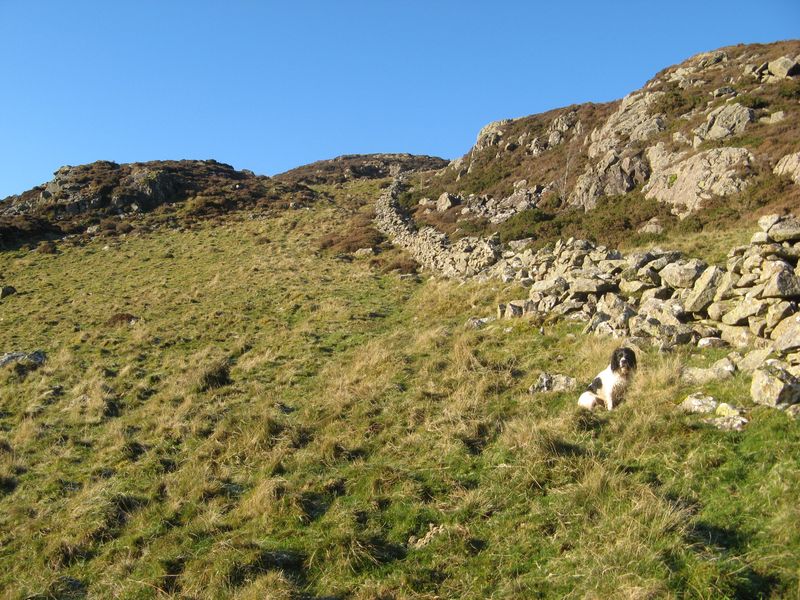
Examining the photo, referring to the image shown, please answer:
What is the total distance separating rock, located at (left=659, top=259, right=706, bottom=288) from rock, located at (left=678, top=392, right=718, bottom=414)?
15.0 feet

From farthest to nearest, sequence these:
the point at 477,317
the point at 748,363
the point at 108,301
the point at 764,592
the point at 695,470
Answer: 1. the point at 108,301
2. the point at 477,317
3. the point at 748,363
4. the point at 695,470
5. the point at 764,592

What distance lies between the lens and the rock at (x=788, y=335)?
776cm

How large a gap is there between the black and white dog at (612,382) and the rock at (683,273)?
3.71m

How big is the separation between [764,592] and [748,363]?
467 centimetres

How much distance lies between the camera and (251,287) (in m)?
25.1

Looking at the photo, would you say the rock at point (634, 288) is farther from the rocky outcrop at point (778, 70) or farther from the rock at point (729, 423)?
the rocky outcrop at point (778, 70)

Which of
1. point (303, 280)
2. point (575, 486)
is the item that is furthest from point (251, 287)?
point (575, 486)

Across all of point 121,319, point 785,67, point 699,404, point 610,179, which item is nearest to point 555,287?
point 699,404

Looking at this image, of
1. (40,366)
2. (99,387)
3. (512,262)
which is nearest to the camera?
(99,387)

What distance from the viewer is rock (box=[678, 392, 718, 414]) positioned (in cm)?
743

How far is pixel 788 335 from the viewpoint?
26.2 feet

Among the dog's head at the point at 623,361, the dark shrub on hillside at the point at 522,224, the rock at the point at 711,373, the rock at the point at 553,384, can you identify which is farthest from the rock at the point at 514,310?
the dark shrub on hillside at the point at 522,224

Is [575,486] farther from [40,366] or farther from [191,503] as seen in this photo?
[40,366]

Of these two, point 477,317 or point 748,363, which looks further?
point 477,317
